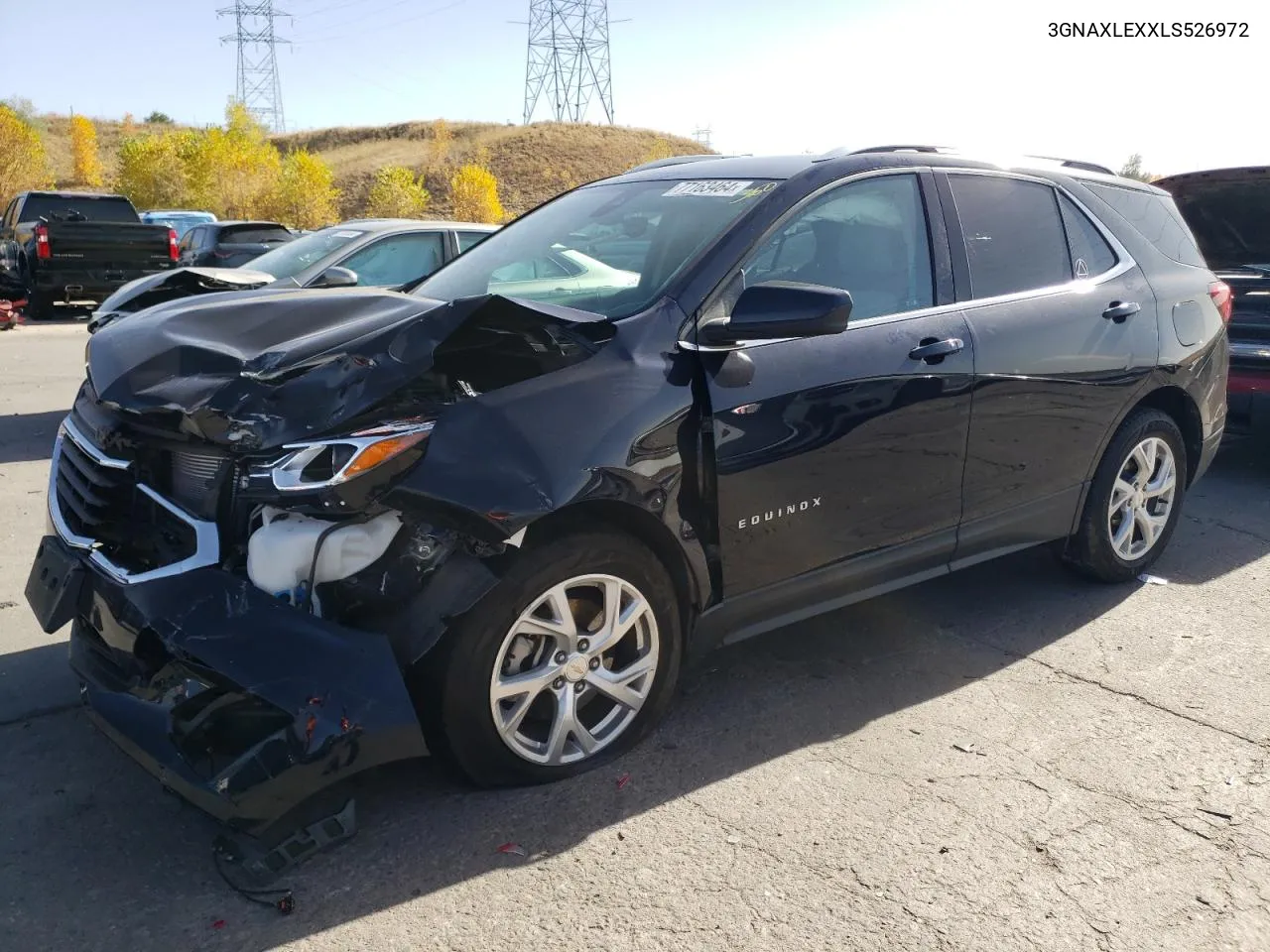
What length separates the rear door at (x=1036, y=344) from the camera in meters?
4.05

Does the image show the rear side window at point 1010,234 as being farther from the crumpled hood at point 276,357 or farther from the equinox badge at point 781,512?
the crumpled hood at point 276,357

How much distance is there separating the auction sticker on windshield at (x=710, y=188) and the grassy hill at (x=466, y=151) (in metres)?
63.8

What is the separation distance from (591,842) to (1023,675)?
1.98m

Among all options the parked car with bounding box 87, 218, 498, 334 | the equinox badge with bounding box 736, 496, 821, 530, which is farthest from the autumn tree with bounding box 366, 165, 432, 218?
the equinox badge with bounding box 736, 496, 821, 530

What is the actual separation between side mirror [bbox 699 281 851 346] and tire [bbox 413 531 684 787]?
28.4 inches

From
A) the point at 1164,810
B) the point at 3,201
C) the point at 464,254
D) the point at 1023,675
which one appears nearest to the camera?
the point at 1164,810

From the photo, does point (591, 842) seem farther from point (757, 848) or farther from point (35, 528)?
point (35, 528)

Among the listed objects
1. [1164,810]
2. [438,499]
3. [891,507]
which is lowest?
[1164,810]

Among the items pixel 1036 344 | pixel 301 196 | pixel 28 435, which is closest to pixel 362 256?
pixel 28 435

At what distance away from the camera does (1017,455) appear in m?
4.20

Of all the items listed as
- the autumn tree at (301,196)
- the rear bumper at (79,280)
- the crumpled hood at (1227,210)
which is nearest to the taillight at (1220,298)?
the crumpled hood at (1227,210)

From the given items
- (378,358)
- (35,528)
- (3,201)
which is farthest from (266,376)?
(3,201)

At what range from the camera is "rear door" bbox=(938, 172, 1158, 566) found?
160 inches

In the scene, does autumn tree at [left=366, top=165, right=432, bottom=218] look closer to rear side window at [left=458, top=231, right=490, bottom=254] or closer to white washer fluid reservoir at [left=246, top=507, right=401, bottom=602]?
rear side window at [left=458, top=231, right=490, bottom=254]
